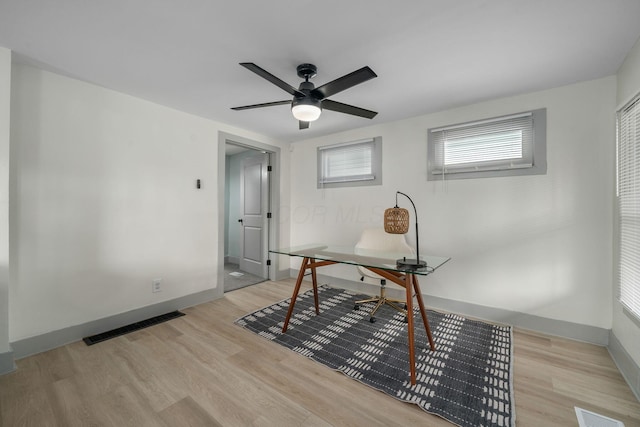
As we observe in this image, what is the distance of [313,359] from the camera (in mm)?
2084

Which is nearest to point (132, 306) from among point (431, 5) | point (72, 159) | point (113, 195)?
point (113, 195)

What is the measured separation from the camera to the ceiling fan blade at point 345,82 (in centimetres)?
159

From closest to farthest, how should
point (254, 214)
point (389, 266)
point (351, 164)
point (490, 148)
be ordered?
1. point (389, 266)
2. point (490, 148)
3. point (351, 164)
4. point (254, 214)

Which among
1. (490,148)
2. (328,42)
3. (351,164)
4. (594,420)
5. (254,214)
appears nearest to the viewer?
(594,420)

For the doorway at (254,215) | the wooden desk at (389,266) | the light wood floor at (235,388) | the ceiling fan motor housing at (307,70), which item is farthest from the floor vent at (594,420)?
the doorway at (254,215)

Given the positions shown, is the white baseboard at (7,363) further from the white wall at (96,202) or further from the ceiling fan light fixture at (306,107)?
the ceiling fan light fixture at (306,107)

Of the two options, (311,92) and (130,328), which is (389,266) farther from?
(130,328)

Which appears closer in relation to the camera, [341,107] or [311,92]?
[311,92]

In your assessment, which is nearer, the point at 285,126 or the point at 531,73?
the point at 531,73

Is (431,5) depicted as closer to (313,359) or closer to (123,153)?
(313,359)

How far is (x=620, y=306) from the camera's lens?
2041mm

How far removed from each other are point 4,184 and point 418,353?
346 cm

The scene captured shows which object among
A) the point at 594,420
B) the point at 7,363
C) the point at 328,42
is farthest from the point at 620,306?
the point at 7,363

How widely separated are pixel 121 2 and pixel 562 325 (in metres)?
4.26
